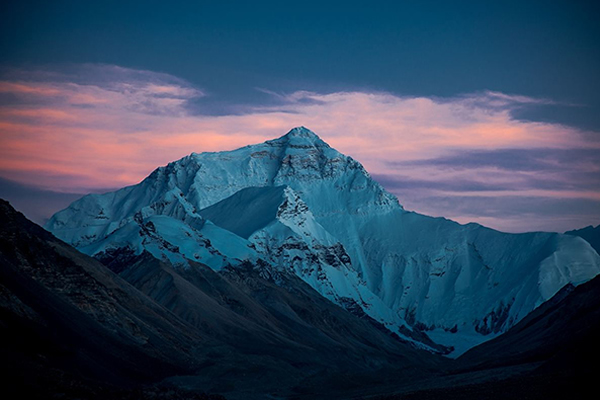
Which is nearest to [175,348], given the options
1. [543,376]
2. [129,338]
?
[129,338]

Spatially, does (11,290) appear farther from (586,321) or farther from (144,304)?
(586,321)

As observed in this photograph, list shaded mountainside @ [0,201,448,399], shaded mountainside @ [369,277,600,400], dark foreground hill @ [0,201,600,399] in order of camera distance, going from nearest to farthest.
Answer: shaded mountainside @ [369,277,600,400] < dark foreground hill @ [0,201,600,399] < shaded mountainside @ [0,201,448,399]

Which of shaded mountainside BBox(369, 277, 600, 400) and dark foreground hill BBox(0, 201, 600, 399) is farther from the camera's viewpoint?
dark foreground hill BBox(0, 201, 600, 399)

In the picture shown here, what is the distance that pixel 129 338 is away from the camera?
12650 cm

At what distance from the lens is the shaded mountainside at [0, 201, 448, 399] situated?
81812 millimetres

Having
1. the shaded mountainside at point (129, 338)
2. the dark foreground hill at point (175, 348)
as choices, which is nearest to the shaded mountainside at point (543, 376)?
the dark foreground hill at point (175, 348)

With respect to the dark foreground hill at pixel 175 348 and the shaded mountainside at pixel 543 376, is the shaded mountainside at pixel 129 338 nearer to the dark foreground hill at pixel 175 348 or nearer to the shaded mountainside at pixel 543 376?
the dark foreground hill at pixel 175 348

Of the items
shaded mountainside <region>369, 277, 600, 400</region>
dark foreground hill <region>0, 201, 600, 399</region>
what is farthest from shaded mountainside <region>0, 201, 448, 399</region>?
shaded mountainside <region>369, 277, 600, 400</region>

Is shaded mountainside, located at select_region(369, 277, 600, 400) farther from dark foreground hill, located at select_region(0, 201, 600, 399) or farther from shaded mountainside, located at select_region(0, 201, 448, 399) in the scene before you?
shaded mountainside, located at select_region(0, 201, 448, 399)

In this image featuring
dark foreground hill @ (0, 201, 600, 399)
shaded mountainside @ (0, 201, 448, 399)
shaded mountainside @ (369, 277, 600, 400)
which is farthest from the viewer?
shaded mountainside @ (0, 201, 448, 399)

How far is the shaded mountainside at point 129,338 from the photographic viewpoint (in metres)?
81.8

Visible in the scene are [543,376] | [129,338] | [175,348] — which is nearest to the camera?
[543,376]

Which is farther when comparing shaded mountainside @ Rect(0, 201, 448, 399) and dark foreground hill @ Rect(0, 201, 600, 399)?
shaded mountainside @ Rect(0, 201, 448, 399)

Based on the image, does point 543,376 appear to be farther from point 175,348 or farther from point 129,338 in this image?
point 175,348
